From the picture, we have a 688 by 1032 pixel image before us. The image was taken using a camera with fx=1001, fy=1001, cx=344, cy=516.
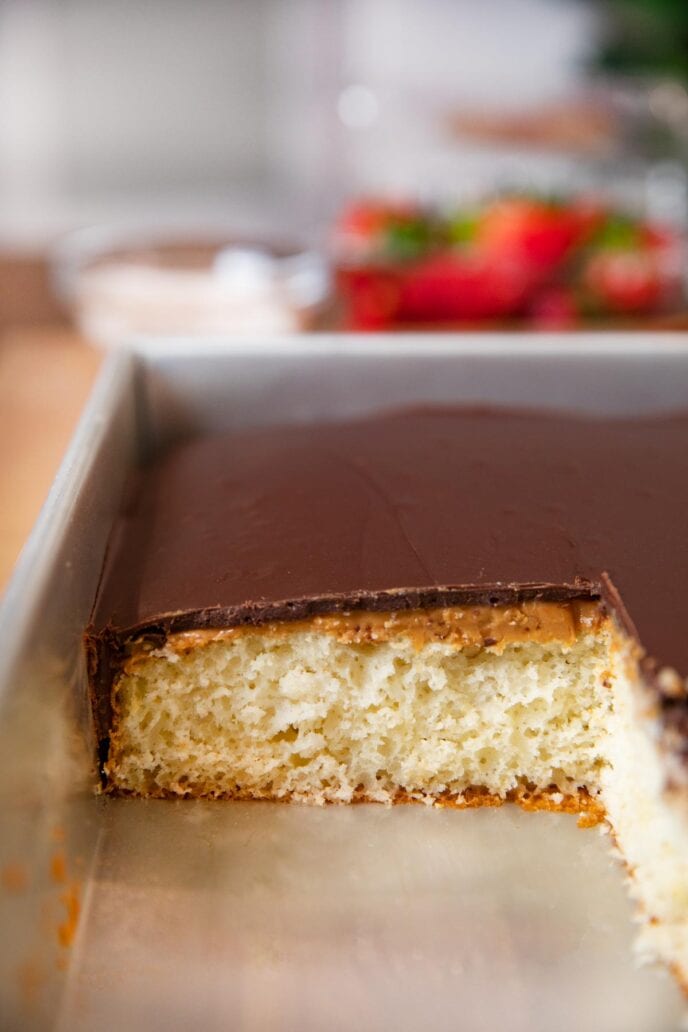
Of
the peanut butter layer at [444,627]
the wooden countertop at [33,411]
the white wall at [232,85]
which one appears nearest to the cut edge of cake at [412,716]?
the peanut butter layer at [444,627]

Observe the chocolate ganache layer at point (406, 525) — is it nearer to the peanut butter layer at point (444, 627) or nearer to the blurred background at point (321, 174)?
the peanut butter layer at point (444, 627)

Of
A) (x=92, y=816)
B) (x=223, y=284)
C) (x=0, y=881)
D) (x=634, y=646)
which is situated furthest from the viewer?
(x=223, y=284)

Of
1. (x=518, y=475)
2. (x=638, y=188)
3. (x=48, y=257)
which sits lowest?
(x=518, y=475)

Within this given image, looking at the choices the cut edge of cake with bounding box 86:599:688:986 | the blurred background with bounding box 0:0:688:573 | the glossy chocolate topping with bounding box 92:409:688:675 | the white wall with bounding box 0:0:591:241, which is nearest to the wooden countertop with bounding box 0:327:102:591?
the blurred background with bounding box 0:0:688:573

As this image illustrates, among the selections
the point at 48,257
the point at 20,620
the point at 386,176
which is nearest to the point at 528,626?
the point at 20,620

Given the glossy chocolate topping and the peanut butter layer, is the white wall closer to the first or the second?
the glossy chocolate topping

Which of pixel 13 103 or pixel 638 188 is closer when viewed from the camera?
pixel 638 188

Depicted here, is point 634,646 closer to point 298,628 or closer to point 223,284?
point 298,628
